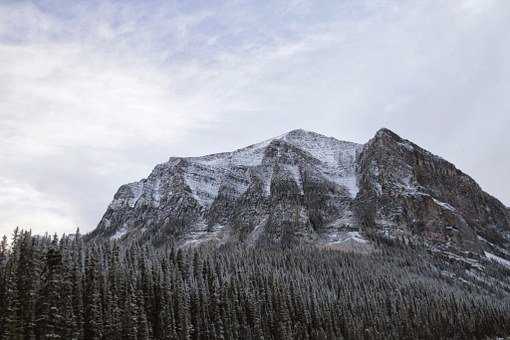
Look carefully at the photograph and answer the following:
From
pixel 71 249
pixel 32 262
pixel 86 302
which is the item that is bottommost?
pixel 86 302

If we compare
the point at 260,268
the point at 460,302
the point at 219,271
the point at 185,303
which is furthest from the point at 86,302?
the point at 460,302

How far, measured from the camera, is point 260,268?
171 meters

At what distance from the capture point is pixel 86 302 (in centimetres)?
10150

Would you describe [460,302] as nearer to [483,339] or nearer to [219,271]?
[483,339]

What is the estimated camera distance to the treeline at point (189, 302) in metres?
92.3

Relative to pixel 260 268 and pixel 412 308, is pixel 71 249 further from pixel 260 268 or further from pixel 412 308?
pixel 412 308

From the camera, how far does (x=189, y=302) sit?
12381 cm

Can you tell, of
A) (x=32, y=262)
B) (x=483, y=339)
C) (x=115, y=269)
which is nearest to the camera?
(x=32, y=262)

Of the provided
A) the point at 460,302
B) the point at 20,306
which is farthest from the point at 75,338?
the point at 460,302

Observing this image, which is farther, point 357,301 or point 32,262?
point 357,301

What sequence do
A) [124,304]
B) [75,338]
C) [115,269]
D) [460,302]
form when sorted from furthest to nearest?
[460,302] < [115,269] < [124,304] < [75,338]

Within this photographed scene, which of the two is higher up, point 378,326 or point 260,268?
point 260,268

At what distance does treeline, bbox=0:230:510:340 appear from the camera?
9231 cm

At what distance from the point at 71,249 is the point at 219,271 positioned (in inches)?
1899
